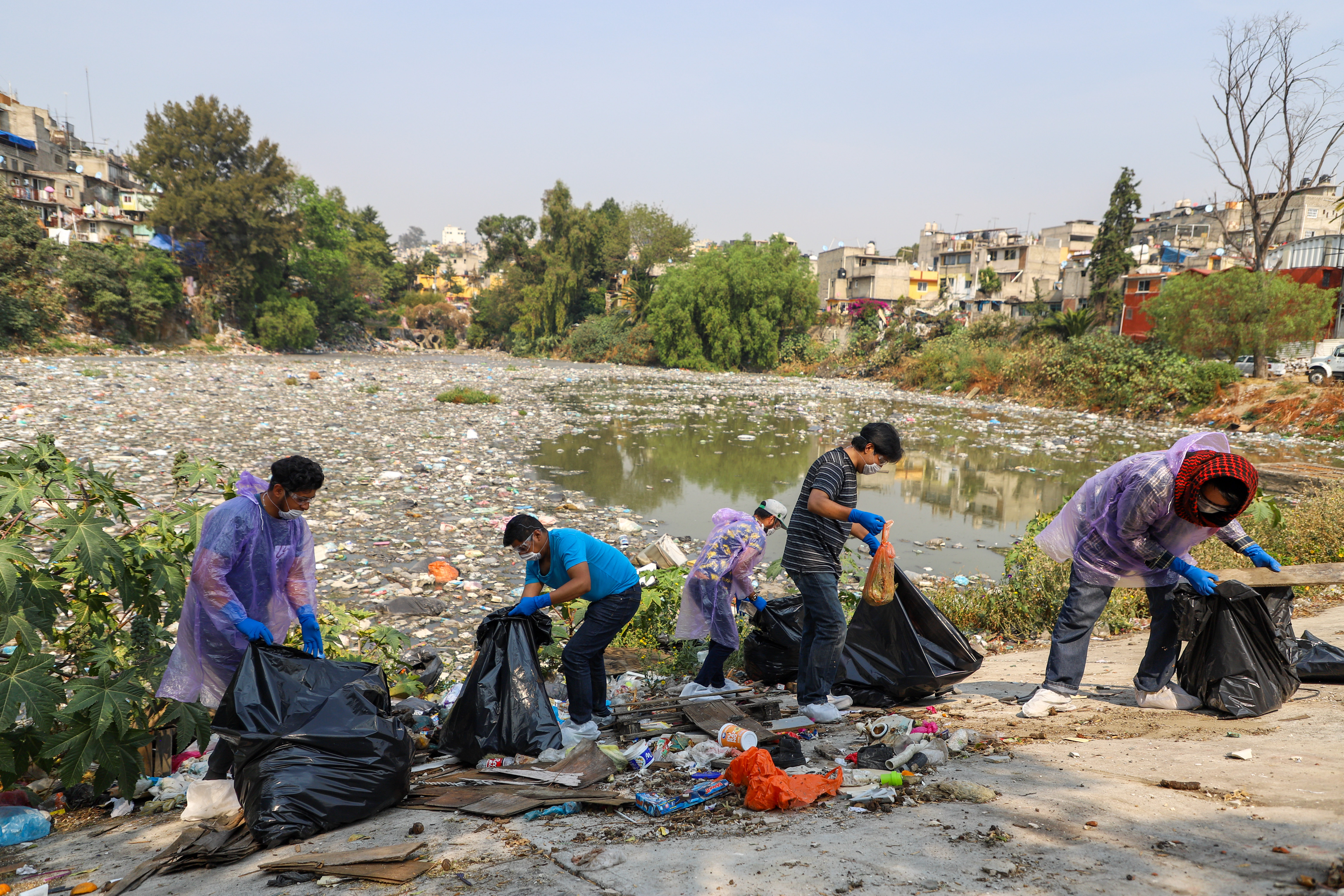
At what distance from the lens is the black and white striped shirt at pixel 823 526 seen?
3.37 m

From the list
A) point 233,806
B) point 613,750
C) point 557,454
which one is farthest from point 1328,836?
point 557,454

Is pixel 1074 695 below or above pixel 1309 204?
below

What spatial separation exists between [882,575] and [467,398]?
14.7 meters

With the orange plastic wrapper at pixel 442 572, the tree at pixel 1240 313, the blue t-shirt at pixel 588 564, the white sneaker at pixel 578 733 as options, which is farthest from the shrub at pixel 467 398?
the tree at pixel 1240 313

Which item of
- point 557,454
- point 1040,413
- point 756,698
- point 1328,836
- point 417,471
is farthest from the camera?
point 1040,413

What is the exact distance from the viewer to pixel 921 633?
3.57 metres

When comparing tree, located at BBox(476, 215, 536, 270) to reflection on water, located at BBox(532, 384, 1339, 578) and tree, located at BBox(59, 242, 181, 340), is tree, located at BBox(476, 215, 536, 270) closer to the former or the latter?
tree, located at BBox(59, 242, 181, 340)

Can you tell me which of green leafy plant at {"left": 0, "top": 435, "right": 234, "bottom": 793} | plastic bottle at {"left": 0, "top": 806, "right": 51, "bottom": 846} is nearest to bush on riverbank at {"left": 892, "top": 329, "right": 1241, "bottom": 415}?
green leafy plant at {"left": 0, "top": 435, "right": 234, "bottom": 793}

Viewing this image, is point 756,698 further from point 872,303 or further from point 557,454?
point 872,303

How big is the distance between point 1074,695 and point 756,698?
141 cm

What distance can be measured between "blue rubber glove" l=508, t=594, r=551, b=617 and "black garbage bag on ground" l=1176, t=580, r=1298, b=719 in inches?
104

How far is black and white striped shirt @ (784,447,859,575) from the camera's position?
11.1 ft

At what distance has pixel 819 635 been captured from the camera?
11.3 feet

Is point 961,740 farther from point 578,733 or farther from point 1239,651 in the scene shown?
point 578,733
